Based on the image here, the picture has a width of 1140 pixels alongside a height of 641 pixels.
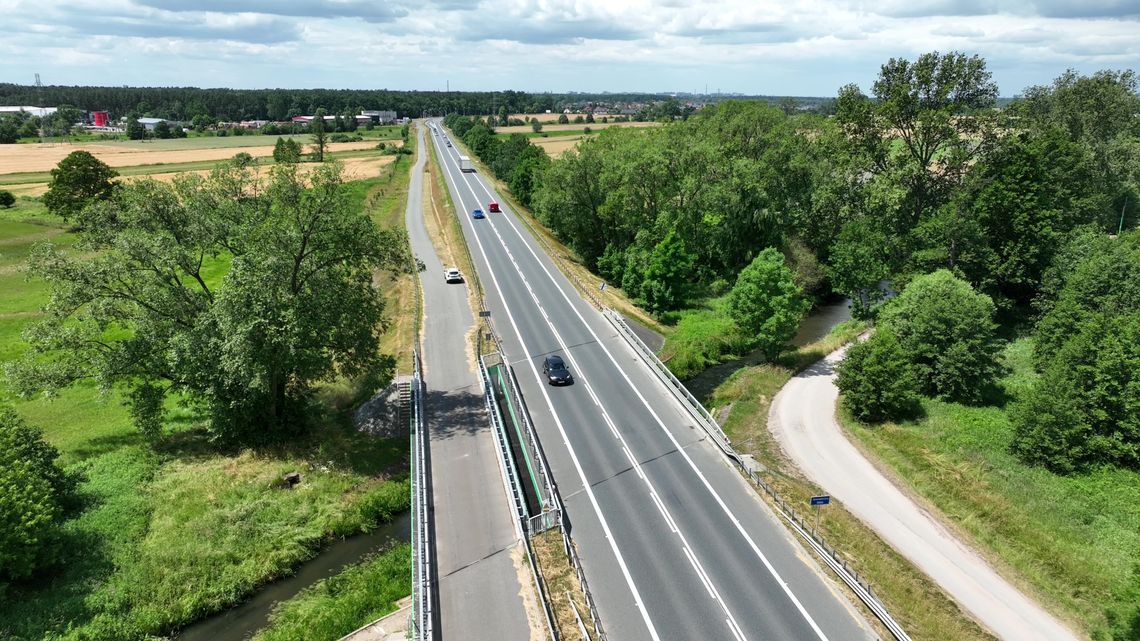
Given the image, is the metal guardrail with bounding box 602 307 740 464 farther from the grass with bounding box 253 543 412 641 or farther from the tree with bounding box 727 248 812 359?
the grass with bounding box 253 543 412 641

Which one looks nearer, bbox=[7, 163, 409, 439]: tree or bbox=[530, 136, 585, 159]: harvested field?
bbox=[7, 163, 409, 439]: tree

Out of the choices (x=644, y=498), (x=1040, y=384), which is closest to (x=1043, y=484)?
(x=1040, y=384)

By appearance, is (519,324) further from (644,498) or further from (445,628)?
(445,628)

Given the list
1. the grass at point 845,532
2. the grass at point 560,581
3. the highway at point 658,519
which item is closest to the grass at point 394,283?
the highway at point 658,519

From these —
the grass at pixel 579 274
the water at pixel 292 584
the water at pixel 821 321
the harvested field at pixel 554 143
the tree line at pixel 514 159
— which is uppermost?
the harvested field at pixel 554 143

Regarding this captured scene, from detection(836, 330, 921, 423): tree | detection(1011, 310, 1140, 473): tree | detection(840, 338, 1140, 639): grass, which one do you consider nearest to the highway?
detection(840, 338, 1140, 639): grass

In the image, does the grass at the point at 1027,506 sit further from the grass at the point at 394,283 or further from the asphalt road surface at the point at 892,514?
the grass at the point at 394,283

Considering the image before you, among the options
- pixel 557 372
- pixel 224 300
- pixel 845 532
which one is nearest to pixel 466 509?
pixel 557 372
